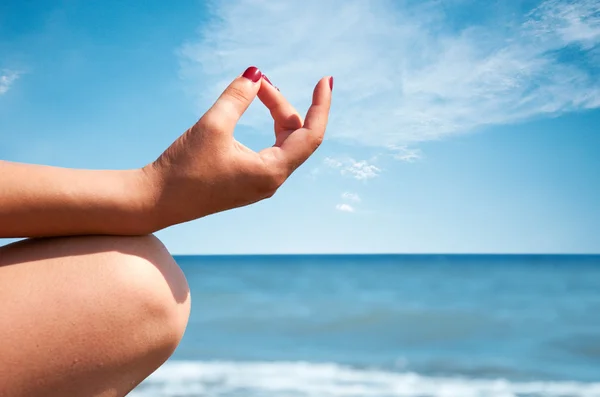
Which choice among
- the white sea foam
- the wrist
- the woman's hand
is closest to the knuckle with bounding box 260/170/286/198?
the woman's hand

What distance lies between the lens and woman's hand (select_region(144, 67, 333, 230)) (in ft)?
2.60

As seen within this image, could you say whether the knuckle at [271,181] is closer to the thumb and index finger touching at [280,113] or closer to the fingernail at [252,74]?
the thumb and index finger touching at [280,113]

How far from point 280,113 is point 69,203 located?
41cm

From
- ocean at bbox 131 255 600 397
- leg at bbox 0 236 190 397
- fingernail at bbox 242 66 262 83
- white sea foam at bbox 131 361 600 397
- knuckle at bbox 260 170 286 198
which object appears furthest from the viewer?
ocean at bbox 131 255 600 397

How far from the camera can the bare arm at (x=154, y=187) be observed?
76 cm

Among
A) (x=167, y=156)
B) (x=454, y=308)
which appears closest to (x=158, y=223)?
(x=167, y=156)

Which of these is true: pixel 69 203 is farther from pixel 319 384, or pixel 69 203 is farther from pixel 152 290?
pixel 319 384

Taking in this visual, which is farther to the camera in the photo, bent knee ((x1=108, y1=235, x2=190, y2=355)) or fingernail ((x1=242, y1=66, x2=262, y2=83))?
fingernail ((x1=242, y1=66, x2=262, y2=83))

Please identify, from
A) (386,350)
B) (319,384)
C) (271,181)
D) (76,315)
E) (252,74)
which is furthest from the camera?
(386,350)

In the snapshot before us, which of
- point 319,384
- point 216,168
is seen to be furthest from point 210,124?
point 319,384

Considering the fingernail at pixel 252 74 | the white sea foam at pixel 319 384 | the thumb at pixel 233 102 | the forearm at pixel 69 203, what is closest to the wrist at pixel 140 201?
the forearm at pixel 69 203

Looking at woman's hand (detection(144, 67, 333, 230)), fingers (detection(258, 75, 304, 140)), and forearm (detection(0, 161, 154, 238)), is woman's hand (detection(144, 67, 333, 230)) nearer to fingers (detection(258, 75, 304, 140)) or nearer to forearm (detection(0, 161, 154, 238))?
forearm (detection(0, 161, 154, 238))

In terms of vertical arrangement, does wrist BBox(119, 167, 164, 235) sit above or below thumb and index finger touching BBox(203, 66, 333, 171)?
below

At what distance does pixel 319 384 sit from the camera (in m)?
5.70
